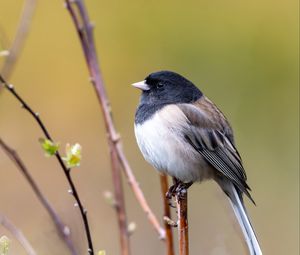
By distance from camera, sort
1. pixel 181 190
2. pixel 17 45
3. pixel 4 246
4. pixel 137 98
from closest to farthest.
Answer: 1. pixel 4 246
2. pixel 17 45
3. pixel 181 190
4. pixel 137 98

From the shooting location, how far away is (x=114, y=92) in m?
5.78

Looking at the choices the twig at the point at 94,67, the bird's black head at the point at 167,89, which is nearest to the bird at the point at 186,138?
the bird's black head at the point at 167,89

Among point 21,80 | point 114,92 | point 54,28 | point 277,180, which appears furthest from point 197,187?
point 54,28

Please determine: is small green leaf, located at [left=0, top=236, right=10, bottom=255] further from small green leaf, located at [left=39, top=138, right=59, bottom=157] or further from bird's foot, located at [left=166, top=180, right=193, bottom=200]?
bird's foot, located at [left=166, top=180, right=193, bottom=200]

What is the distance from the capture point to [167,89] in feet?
9.92

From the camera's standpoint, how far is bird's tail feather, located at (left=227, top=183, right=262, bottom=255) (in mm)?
2596

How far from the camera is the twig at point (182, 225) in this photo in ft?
6.35

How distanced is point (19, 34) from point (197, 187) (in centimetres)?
300

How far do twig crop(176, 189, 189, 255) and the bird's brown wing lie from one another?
49 centimetres

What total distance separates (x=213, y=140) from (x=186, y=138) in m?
0.12

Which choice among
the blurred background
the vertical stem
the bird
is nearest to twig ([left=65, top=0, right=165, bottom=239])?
the vertical stem

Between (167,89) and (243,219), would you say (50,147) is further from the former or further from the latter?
(167,89)

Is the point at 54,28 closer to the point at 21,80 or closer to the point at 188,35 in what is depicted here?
the point at 21,80

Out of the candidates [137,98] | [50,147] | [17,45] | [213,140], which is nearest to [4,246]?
[50,147]
